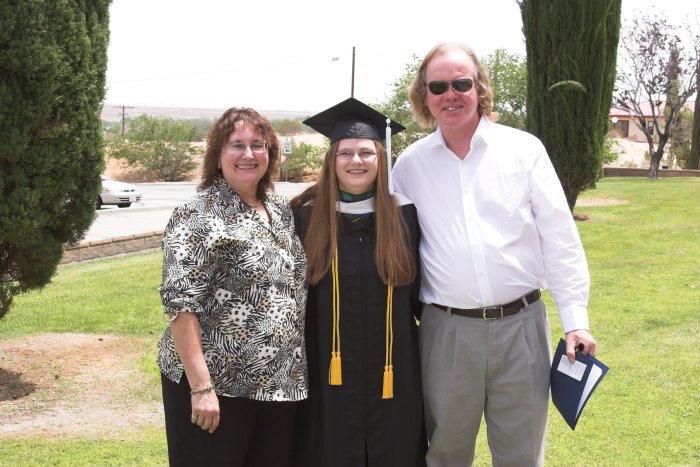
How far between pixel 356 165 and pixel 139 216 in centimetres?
1692

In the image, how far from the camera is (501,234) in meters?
3.17

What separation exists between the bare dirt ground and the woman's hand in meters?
2.19

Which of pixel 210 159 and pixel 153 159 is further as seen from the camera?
pixel 153 159

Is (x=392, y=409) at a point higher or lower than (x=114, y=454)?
higher

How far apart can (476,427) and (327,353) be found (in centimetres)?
77

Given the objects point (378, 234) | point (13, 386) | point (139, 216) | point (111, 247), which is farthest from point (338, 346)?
point (139, 216)

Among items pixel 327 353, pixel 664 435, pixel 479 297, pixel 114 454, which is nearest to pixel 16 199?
pixel 114 454

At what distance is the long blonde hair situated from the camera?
10.2ft

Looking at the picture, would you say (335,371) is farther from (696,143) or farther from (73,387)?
(696,143)

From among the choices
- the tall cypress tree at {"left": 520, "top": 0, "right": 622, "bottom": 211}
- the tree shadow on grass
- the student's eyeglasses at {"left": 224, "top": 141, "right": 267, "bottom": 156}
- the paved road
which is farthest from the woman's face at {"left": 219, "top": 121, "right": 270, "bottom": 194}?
the tall cypress tree at {"left": 520, "top": 0, "right": 622, "bottom": 211}

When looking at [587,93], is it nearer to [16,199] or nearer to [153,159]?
[16,199]


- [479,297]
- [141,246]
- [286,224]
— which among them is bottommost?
[141,246]

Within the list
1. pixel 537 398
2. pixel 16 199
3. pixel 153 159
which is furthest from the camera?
pixel 153 159

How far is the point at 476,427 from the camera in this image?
3.33 m
